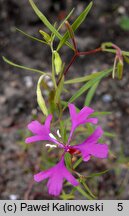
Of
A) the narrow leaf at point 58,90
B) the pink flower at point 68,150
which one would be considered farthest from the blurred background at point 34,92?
the pink flower at point 68,150

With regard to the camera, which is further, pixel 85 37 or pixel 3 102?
pixel 85 37

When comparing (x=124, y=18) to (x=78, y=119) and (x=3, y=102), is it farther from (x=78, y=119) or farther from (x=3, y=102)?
(x=78, y=119)

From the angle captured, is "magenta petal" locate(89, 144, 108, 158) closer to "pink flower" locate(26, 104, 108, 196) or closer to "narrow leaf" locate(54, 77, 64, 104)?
"pink flower" locate(26, 104, 108, 196)

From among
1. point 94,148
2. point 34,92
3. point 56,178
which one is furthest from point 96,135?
point 34,92

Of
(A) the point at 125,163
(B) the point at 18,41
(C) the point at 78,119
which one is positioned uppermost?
(B) the point at 18,41

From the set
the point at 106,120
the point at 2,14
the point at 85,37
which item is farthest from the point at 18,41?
the point at 106,120

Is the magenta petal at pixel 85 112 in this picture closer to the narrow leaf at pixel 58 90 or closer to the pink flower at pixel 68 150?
the pink flower at pixel 68 150
